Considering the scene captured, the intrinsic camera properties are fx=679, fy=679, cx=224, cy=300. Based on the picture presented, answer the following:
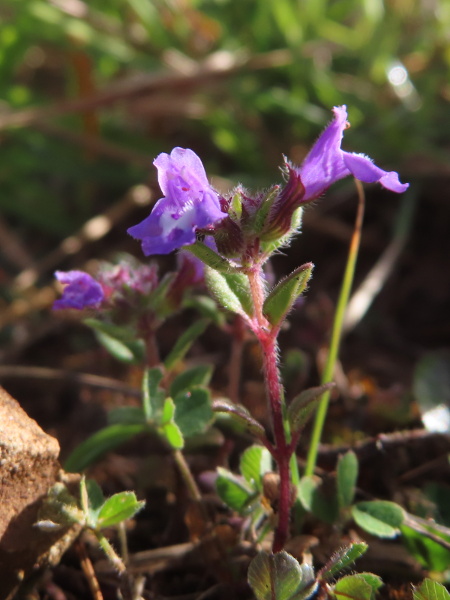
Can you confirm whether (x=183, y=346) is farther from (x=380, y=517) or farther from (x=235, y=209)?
(x=380, y=517)

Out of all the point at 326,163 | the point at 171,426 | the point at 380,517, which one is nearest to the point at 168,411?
the point at 171,426

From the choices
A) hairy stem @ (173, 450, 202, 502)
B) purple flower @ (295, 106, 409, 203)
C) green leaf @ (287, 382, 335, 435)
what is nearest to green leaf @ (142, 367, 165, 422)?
hairy stem @ (173, 450, 202, 502)

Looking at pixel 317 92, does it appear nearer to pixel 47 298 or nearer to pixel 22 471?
pixel 47 298

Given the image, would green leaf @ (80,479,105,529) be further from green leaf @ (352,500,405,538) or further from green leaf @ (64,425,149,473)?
green leaf @ (352,500,405,538)

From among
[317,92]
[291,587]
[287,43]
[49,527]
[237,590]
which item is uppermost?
[287,43]

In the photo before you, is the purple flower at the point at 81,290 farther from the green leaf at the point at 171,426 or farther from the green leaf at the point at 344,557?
the green leaf at the point at 344,557

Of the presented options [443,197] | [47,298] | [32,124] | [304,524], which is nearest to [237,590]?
[304,524]
